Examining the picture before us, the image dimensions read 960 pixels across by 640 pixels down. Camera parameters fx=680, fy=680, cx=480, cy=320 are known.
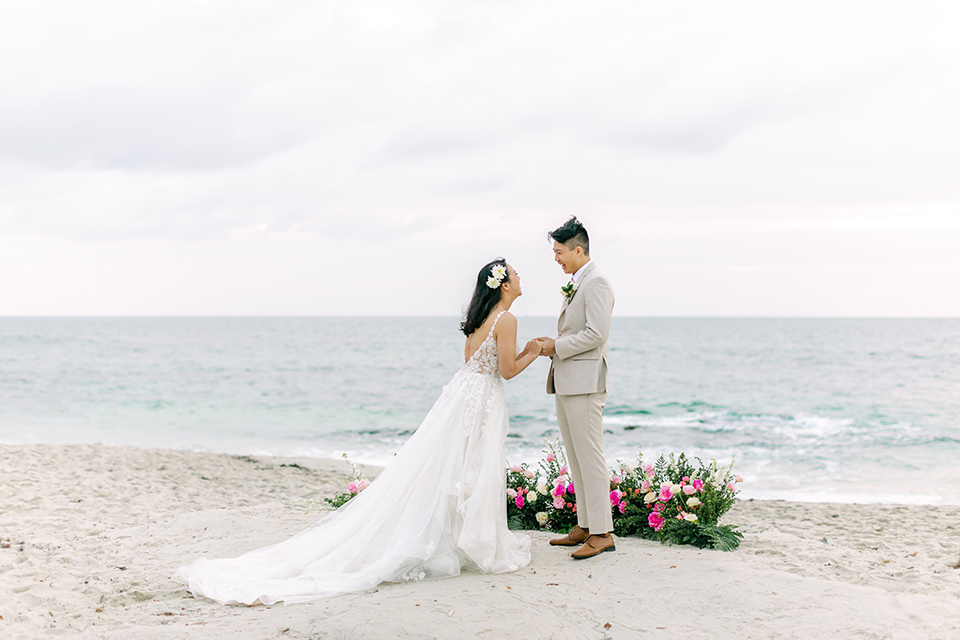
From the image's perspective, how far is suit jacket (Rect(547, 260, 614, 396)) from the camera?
5.00 m

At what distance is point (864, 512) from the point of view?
839 cm

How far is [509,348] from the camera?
504 cm

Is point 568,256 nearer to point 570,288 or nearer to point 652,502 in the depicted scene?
point 570,288

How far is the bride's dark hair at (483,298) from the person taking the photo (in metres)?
5.09

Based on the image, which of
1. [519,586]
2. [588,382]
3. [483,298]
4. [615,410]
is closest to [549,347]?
[588,382]

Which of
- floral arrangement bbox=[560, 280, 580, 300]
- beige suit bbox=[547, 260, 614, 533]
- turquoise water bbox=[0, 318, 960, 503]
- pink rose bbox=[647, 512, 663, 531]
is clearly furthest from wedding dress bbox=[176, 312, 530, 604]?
turquoise water bbox=[0, 318, 960, 503]

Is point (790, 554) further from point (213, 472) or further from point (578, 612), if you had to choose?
point (213, 472)

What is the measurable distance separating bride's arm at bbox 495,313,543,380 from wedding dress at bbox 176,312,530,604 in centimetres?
10

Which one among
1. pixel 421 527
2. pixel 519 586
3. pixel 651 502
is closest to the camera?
pixel 519 586

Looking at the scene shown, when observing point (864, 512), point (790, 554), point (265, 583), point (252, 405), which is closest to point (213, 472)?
point (265, 583)

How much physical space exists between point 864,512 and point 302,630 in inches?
289

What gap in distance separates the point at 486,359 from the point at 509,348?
0.24 metres

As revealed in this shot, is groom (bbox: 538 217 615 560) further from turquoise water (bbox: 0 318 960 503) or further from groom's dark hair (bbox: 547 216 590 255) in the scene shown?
turquoise water (bbox: 0 318 960 503)

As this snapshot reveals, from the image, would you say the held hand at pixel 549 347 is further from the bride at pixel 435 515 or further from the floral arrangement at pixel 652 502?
the floral arrangement at pixel 652 502
